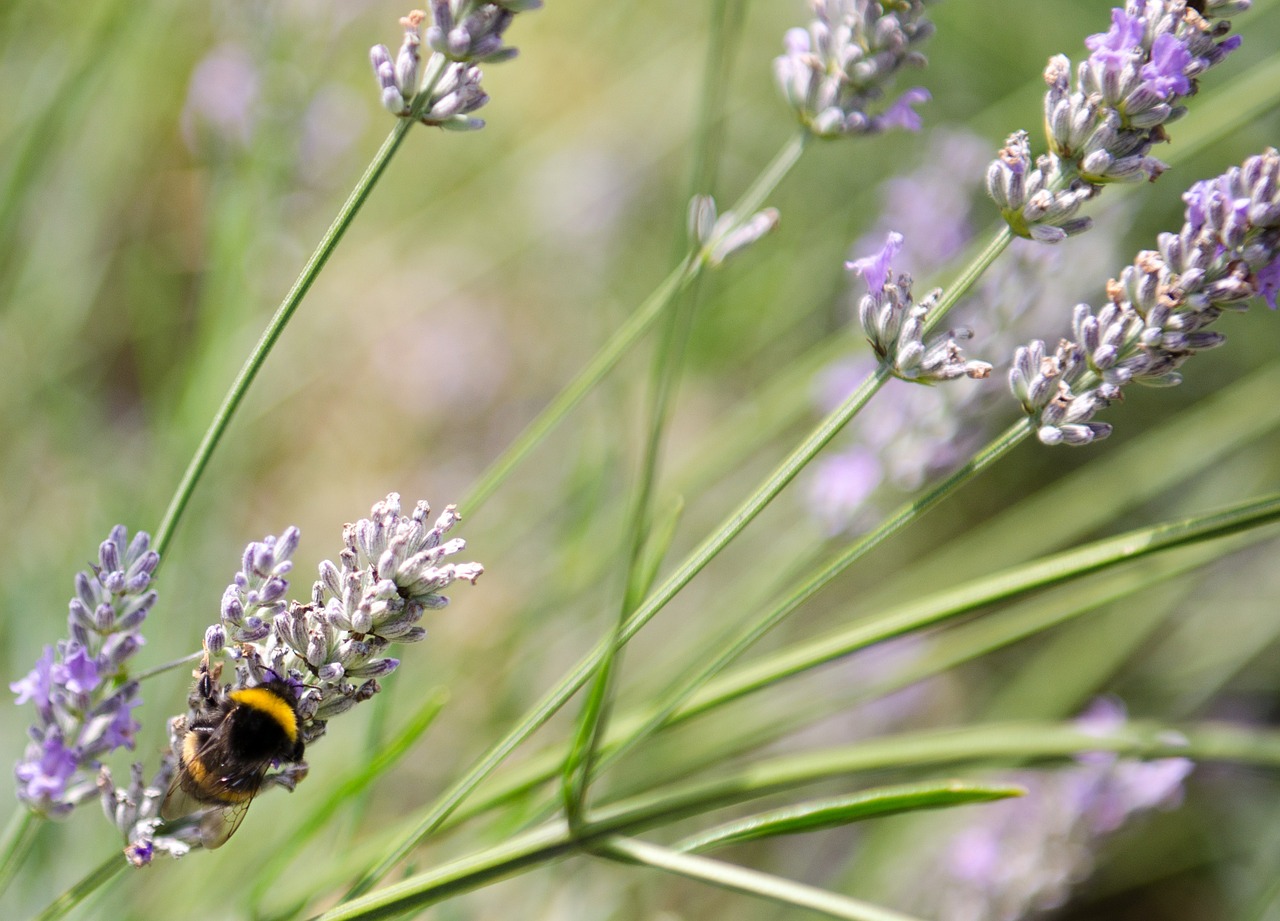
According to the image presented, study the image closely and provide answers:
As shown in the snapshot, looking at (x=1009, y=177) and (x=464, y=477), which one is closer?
(x=1009, y=177)

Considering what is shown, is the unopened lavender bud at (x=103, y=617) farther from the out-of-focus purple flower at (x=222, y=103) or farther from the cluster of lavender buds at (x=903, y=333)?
the out-of-focus purple flower at (x=222, y=103)

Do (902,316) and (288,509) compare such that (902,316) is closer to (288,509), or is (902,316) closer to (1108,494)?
(1108,494)

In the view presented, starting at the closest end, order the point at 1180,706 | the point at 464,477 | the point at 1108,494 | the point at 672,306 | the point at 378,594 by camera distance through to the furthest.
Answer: the point at 378,594
the point at 672,306
the point at 1108,494
the point at 1180,706
the point at 464,477

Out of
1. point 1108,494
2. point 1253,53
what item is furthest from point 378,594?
point 1253,53

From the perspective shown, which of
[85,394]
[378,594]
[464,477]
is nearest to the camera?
[378,594]

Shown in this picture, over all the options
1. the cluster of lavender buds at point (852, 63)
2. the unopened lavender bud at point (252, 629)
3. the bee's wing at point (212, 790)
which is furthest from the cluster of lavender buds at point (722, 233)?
the bee's wing at point (212, 790)

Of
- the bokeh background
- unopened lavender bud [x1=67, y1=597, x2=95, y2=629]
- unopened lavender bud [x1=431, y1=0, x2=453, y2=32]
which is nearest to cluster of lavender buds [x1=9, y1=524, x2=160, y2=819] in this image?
unopened lavender bud [x1=67, y1=597, x2=95, y2=629]

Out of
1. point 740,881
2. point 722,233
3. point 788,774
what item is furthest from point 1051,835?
point 722,233
